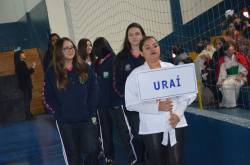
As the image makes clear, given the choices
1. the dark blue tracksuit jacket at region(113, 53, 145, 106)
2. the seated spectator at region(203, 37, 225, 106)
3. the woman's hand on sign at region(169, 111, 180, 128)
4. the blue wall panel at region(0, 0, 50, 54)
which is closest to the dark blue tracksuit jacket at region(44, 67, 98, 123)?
the dark blue tracksuit jacket at region(113, 53, 145, 106)

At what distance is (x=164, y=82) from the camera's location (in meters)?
4.32

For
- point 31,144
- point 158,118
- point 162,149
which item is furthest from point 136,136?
point 31,144

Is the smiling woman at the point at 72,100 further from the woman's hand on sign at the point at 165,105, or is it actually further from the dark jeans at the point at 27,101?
the dark jeans at the point at 27,101

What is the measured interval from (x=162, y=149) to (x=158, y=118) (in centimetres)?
32

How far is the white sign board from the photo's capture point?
14.1 feet

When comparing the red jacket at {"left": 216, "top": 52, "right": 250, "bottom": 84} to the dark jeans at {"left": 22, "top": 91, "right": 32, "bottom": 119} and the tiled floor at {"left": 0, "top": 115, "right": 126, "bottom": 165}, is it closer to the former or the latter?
the tiled floor at {"left": 0, "top": 115, "right": 126, "bottom": 165}

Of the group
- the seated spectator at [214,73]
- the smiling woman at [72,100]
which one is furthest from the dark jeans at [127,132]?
the seated spectator at [214,73]

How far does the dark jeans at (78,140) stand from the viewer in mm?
5230

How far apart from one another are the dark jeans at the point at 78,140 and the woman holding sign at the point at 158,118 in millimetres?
912

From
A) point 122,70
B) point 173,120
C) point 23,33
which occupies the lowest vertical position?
point 173,120

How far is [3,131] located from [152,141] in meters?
8.83

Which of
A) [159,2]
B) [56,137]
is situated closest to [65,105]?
[159,2]

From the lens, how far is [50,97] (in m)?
5.25

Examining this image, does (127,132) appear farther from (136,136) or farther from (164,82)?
(164,82)
